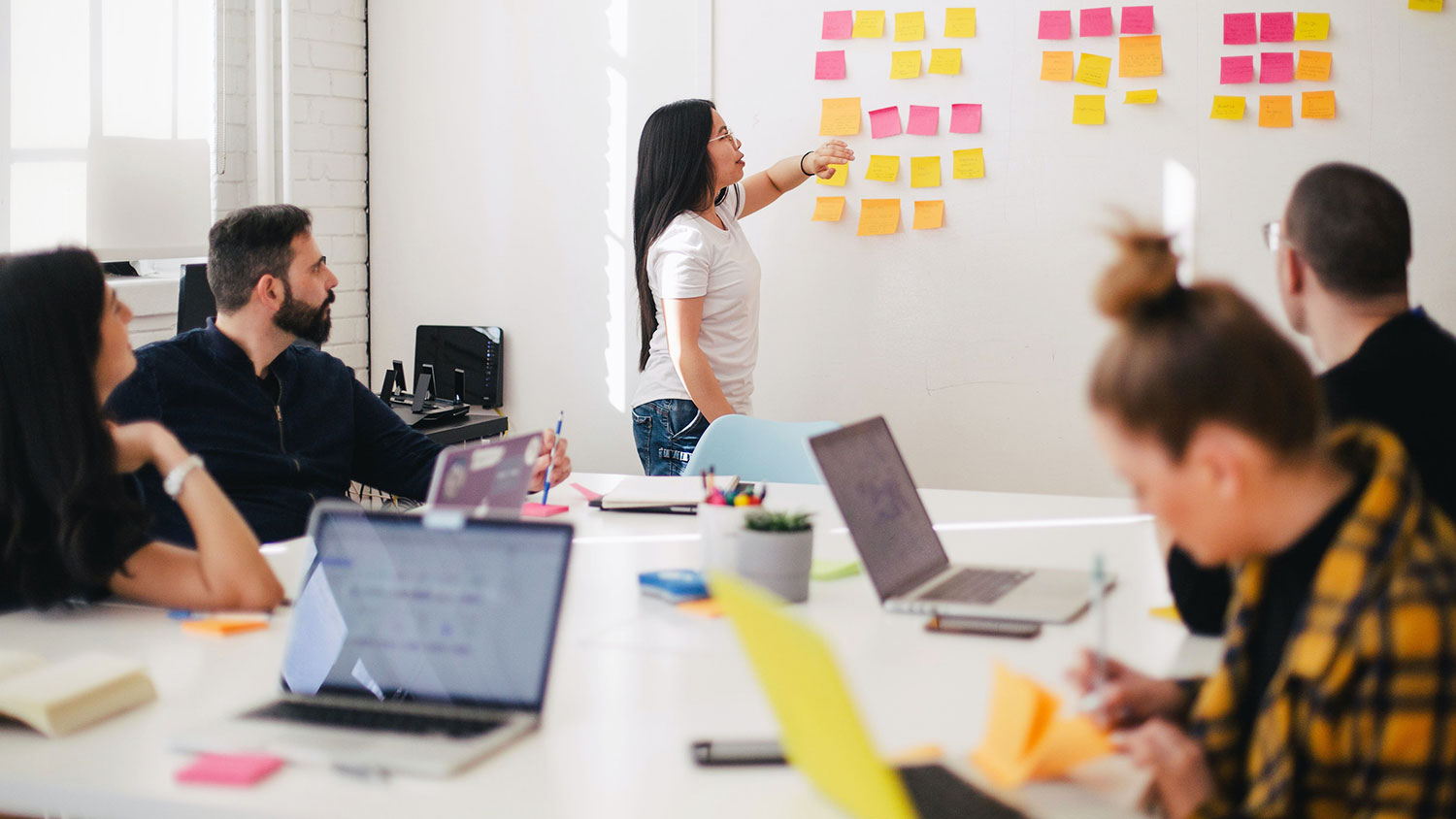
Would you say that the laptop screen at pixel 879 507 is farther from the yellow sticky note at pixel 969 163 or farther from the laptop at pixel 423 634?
the yellow sticky note at pixel 969 163

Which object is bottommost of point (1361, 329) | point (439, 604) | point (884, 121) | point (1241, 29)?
point (439, 604)

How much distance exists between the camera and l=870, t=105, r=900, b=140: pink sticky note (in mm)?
3514

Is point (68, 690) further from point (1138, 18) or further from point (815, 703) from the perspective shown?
point (1138, 18)

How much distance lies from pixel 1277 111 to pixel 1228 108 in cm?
12

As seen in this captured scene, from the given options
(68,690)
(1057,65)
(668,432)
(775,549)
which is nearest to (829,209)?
(1057,65)

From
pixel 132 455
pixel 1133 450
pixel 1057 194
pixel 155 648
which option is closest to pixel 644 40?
pixel 1057 194

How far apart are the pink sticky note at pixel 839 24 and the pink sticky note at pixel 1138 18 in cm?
74

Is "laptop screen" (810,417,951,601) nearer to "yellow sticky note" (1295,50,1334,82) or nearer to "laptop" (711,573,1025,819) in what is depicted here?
"laptop" (711,573,1025,819)

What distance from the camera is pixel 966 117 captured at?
3.46 metres

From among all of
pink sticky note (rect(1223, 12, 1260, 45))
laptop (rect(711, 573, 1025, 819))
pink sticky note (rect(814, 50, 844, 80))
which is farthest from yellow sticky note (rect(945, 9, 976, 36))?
laptop (rect(711, 573, 1025, 819))

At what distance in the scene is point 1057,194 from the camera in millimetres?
3412

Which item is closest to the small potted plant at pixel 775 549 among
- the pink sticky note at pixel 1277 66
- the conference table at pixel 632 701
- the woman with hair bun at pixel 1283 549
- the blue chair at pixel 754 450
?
the conference table at pixel 632 701

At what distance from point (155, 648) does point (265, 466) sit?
91 cm

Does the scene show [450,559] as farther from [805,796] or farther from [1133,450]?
[1133,450]
